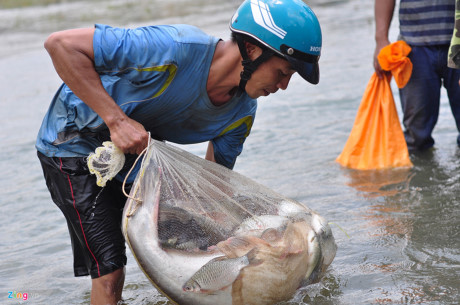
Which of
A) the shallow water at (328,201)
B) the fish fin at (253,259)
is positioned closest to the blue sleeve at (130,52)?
the fish fin at (253,259)

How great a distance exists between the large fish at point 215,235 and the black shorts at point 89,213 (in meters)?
0.33

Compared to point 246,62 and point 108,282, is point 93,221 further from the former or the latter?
point 246,62

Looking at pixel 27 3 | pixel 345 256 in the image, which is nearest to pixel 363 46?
pixel 345 256

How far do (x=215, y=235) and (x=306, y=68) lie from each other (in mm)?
858

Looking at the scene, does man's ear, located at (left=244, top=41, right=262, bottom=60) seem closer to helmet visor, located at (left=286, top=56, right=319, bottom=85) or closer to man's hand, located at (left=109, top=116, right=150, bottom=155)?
helmet visor, located at (left=286, top=56, right=319, bottom=85)

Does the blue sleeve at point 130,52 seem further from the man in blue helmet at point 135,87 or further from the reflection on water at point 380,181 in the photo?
the reflection on water at point 380,181

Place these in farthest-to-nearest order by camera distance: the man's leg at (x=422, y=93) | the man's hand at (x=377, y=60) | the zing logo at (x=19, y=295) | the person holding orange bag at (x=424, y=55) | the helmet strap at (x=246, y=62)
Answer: the man's hand at (x=377, y=60)
the man's leg at (x=422, y=93)
the person holding orange bag at (x=424, y=55)
the zing logo at (x=19, y=295)
the helmet strap at (x=246, y=62)

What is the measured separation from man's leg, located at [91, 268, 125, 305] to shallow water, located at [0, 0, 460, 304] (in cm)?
46

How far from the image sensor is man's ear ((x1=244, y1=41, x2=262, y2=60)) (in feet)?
9.36

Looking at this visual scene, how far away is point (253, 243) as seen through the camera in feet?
8.94

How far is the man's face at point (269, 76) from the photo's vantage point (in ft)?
9.37

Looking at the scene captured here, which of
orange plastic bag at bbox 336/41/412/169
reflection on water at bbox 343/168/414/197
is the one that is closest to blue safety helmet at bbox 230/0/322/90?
reflection on water at bbox 343/168/414/197

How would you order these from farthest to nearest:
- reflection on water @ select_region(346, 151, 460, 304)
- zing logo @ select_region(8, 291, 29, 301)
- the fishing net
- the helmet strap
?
zing logo @ select_region(8, 291, 29, 301) < reflection on water @ select_region(346, 151, 460, 304) < the helmet strap < the fishing net

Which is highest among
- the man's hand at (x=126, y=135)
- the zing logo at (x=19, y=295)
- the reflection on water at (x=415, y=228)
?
the man's hand at (x=126, y=135)
